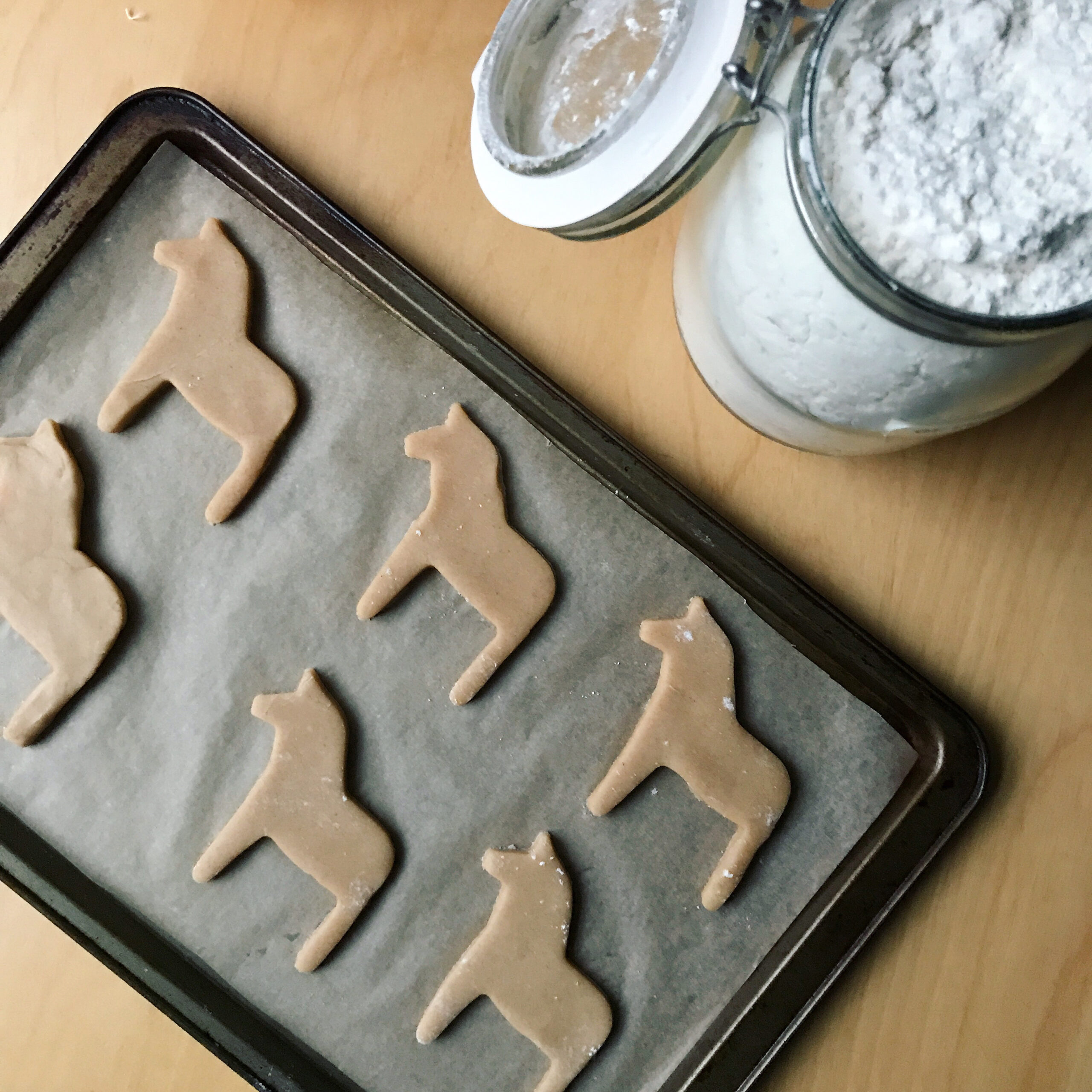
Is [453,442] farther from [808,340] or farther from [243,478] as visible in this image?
Result: [808,340]

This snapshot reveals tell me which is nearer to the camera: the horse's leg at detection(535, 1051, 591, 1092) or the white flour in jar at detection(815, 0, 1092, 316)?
the white flour in jar at detection(815, 0, 1092, 316)

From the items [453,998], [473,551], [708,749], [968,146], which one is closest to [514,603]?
[473,551]

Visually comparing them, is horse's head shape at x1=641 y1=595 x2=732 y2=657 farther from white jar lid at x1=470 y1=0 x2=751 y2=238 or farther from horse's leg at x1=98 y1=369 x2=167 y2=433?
horse's leg at x1=98 y1=369 x2=167 y2=433

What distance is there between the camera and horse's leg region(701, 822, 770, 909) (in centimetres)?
60

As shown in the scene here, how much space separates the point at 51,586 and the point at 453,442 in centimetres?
28

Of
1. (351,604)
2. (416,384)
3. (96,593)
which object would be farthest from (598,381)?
(96,593)

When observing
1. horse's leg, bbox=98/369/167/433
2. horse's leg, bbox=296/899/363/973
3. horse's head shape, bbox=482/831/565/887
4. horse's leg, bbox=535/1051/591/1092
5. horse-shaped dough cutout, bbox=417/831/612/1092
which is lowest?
horse's leg, bbox=296/899/363/973

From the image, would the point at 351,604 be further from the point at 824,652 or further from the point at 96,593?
the point at 824,652

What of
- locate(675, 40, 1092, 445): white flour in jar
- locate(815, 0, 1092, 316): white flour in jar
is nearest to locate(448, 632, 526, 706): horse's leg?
locate(675, 40, 1092, 445): white flour in jar

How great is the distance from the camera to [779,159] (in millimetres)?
393

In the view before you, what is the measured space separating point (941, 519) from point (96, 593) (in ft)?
1.85

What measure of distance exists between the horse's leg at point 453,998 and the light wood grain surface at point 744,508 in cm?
14

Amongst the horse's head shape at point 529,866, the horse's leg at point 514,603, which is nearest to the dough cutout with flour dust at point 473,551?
the horse's leg at point 514,603

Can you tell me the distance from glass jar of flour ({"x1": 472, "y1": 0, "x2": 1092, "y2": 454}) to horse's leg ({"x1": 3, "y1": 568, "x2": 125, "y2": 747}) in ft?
1.25
